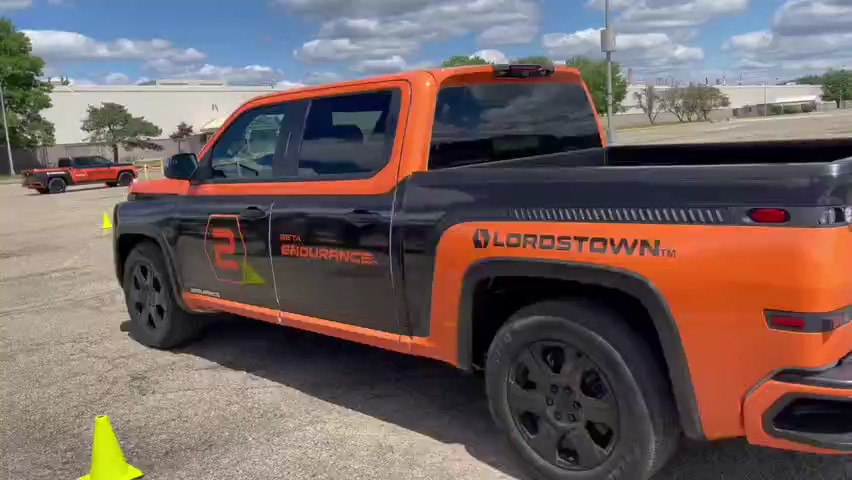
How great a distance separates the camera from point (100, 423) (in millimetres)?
3625

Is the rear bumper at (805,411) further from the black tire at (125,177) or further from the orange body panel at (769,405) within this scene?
the black tire at (125,177)

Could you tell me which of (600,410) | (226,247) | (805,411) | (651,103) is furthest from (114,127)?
(805,411)

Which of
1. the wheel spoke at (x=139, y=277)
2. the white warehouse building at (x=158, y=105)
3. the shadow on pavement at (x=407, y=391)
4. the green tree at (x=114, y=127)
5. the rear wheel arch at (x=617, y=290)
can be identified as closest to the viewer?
the rear wheel arch at (x=617, y=290)

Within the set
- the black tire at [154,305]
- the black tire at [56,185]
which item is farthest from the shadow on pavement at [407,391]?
the black tire at [56,185]

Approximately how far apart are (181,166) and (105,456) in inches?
91.4

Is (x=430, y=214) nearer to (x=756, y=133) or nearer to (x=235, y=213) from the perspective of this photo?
(x=235, y=213)

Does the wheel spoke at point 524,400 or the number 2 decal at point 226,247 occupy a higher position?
the number 2 decal at point 226,247

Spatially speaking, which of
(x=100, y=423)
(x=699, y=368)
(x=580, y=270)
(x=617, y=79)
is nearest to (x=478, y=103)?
(x=580, y=270)

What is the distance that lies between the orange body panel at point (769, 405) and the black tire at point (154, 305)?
4.20 meters

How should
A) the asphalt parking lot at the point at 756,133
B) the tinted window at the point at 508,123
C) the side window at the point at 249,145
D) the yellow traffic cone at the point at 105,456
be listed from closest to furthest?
the yellow traffic cone at the point at 105,456 → the tinted window at the point at 508,123 → the side window at the point at 249,145 → the asphalt parking lot at the point at 756,133

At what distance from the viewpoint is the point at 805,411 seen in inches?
106

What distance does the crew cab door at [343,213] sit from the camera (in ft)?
13.0

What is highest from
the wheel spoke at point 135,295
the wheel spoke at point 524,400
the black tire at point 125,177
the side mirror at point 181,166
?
the side mirror at point 181,166

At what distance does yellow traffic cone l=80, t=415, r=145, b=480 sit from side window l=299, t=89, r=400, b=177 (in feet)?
5.79
